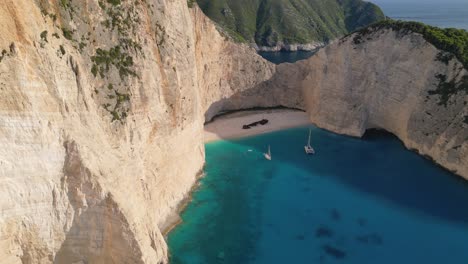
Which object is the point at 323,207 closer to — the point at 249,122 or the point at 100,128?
the point at 100,128

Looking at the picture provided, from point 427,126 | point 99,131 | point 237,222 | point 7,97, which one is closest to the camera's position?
point 7,97

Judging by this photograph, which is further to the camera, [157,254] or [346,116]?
[346,116]

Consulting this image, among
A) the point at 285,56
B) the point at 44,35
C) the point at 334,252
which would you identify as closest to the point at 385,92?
the point at 334,252

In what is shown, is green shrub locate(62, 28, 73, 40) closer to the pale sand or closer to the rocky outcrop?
the pale sand

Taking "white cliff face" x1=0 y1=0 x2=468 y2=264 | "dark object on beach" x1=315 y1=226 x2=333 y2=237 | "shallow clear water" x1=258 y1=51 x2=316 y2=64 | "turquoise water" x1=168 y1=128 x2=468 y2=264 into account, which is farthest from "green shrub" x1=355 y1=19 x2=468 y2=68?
"shallow clear water" x1=258 y1=51 x2=316 y2=64

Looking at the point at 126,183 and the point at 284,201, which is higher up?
the point at 126,183

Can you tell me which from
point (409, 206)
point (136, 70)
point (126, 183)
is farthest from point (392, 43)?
point (126, 183)

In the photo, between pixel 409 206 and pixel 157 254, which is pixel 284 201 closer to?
pixel 409 206
